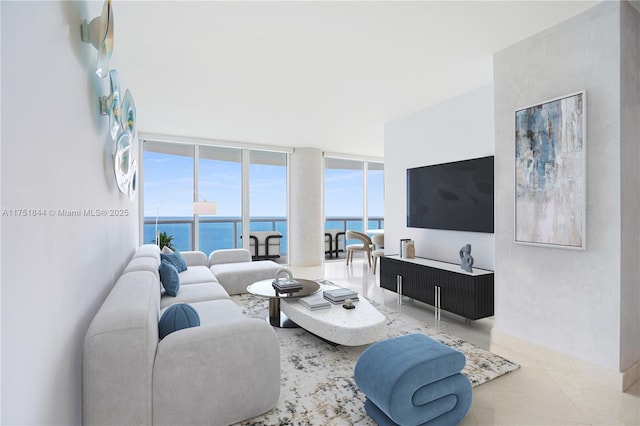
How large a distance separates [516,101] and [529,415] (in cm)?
240

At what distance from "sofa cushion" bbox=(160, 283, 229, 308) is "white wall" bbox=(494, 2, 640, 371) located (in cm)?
278

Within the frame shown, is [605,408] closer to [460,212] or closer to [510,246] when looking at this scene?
[510,246]

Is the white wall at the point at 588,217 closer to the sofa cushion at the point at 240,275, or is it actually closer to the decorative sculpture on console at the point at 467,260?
the decorative sculpture on console at the point at 467,260

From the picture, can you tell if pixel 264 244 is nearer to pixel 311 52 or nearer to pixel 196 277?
pixel 196 277

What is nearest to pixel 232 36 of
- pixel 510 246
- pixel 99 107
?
pixel 99 107

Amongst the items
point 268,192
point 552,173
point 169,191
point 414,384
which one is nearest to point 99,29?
point 414,384

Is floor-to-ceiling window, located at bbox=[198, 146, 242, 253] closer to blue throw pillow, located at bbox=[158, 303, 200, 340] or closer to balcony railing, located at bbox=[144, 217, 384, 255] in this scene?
balcony railing, located at bbox=[144, 217, 384, 255]

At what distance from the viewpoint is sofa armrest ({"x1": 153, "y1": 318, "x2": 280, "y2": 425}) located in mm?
1606

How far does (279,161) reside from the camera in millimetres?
7324

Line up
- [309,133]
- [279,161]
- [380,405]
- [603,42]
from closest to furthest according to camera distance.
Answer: [380,405]
[603,42]
[309,133]
[279,161]

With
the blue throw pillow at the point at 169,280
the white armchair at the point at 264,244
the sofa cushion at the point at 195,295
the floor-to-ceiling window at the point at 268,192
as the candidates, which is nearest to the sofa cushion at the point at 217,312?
the sofa cushion at the point at 195,295

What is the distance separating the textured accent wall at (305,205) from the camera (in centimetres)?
716

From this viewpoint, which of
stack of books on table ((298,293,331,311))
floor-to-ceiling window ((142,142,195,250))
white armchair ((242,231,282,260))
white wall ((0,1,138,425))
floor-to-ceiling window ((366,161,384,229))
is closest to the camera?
white wall ((0,1,138,425))

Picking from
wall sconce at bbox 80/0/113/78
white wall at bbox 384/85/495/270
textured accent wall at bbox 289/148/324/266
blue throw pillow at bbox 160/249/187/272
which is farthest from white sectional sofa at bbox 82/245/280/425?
textured accent wall at bbox 289/148/324/266
